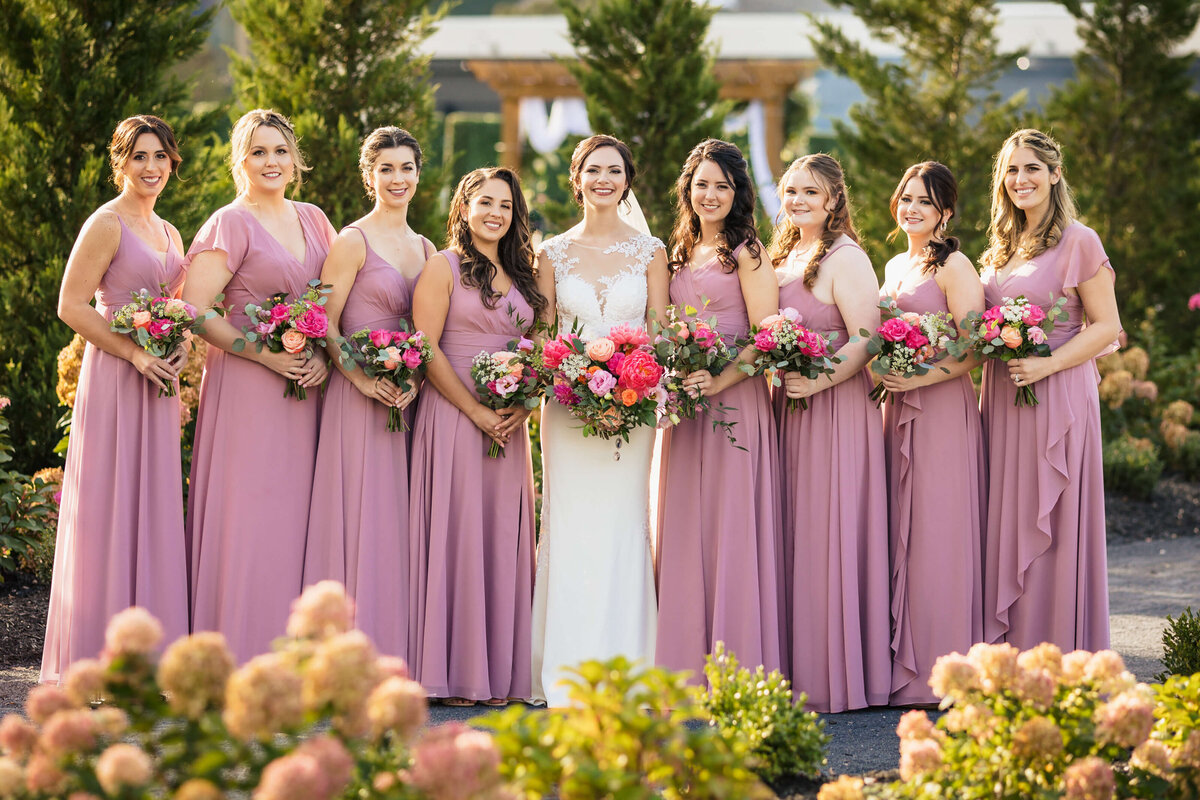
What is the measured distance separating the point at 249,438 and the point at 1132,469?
7826 millimetres

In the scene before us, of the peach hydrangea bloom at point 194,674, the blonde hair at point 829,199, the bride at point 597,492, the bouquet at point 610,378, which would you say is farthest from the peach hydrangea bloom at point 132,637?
the blonde hair at point 829,199

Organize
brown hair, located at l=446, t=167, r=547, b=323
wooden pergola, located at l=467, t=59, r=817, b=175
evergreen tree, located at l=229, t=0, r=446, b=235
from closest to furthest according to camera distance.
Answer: brown hair, located at l=446, t=167, r=547, b=323
evergreen tree, located at l=229, t=0, r=446, b=235
wooden pergola, located at l=467, t=59, r=817, b=175

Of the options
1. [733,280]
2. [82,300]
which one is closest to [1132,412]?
[733,280]

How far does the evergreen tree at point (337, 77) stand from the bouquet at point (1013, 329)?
4.56m

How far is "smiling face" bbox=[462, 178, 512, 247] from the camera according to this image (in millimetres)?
5531

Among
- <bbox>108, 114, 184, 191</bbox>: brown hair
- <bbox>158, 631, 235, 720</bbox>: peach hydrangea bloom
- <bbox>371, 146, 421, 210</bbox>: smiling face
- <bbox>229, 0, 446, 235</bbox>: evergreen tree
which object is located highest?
<bbox>229, 0, 446, 235</bbox>: evergreen tree

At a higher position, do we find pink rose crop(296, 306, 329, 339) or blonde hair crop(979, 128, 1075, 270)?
blonde hair crop(979, 128, 1075, 270)

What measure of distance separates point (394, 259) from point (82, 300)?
1.41 meters

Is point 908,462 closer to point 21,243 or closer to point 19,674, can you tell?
point 19,674

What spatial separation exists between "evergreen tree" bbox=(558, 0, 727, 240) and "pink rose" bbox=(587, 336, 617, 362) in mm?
4697

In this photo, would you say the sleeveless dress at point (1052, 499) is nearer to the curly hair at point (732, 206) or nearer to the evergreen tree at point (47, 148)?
the curly hair at point (732, 206)

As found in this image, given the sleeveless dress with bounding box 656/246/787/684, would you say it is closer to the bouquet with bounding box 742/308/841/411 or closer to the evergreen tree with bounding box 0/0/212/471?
the bouquet with bounding box 742/308/841/411

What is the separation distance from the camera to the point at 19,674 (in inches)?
225

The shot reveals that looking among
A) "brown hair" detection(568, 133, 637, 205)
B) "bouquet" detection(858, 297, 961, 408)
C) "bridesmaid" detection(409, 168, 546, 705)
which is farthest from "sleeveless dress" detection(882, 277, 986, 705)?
"bridesmaid" detection(409, 168, 546, 705)
